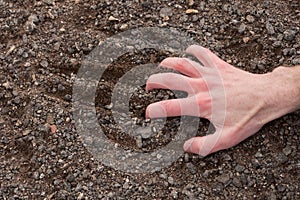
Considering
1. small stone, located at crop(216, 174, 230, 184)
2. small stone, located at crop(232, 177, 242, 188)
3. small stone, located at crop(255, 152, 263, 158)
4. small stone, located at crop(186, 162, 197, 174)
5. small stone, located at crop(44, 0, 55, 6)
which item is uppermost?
small stone, located at crop(44, 0, 55, 6)

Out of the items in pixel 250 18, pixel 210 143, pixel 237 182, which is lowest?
pixel 237 182

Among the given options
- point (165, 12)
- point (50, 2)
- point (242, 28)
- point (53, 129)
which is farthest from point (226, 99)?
point (50, 2)

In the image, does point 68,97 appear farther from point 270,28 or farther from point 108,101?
point 270,28

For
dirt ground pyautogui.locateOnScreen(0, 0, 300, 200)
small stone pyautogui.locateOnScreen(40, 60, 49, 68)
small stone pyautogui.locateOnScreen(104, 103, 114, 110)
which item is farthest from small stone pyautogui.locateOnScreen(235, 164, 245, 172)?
small stone pyautogui.locateOnScreen(40, 60, 49, 68)

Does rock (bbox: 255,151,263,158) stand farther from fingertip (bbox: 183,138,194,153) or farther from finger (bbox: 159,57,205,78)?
finger (bbox: 159,57,205,78)

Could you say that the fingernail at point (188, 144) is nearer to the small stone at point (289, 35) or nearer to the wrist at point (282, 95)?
the wrist at point (282, 95)

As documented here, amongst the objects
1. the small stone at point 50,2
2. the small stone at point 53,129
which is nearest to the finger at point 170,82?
the small stone at point 53,129

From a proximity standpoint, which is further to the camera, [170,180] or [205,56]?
[205,56]
